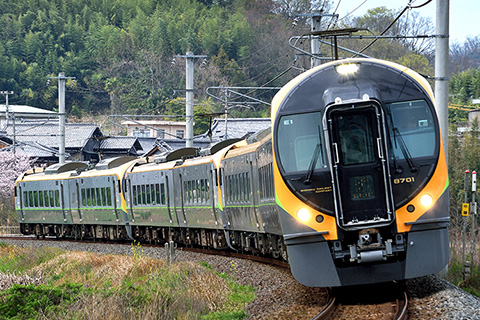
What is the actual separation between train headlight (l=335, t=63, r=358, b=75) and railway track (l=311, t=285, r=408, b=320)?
9.38ft

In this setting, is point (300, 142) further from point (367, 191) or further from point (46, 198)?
point (46, 198)

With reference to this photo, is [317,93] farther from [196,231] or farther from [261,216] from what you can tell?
[196,231]

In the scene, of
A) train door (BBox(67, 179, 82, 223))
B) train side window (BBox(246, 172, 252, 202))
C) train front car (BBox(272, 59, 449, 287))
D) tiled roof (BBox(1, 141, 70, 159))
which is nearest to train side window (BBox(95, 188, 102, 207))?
train door (BBox(67, 179, 82, 223))

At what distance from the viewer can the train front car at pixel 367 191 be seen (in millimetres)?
10469

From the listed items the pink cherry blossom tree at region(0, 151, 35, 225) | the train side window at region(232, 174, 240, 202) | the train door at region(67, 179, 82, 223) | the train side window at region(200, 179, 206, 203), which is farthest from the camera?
the pink cherry blossom tree at region(0, 151, 35, 225)

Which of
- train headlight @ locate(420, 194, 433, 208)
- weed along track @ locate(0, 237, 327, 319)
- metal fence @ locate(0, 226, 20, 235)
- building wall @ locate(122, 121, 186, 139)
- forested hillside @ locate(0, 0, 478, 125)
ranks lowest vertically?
metal fence @ locate(0, 226, 20, 235)

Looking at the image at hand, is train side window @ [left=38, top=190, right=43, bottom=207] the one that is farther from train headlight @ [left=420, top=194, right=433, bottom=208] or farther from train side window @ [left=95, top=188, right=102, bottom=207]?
train headlight @ [left=420, top=194, right=433, bottom=208]

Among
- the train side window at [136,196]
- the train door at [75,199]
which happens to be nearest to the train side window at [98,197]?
the train door at [75,199]

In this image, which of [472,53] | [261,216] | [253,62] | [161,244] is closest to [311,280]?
[261,216]

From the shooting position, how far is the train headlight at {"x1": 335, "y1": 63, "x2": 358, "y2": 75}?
11.0m

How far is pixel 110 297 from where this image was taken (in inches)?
426

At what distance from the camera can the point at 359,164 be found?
10547 millimetres

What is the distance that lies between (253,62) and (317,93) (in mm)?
72138

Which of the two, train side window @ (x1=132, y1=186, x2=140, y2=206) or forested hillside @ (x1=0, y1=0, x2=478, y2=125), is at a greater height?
forested hillside @ (x1=0, y1=0, x2=478, y2=125)
